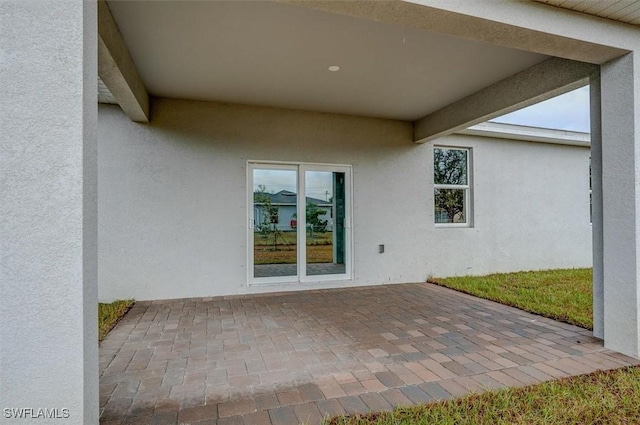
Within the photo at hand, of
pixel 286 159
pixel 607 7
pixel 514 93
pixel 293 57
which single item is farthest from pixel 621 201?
pixel 286 159

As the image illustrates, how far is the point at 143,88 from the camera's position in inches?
182

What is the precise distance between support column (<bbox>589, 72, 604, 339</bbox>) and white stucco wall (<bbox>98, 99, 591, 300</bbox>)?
3.30 metres

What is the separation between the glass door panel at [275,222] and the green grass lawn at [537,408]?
385 cm

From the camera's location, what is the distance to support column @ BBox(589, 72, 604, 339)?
10.8ft

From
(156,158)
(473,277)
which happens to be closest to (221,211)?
(156,158)

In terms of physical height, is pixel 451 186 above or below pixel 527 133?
below

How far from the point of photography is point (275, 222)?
5730 mm

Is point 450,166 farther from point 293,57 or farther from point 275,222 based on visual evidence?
point 293,57

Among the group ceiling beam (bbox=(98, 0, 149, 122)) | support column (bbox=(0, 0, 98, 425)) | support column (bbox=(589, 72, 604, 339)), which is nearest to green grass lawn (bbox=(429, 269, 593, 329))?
support column (bbox=(589, 72, 604, 339))

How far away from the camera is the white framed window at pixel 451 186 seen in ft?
22.8

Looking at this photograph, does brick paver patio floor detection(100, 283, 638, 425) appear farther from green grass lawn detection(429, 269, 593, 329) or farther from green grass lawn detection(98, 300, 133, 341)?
green grass lawn detection(429, 269, 593, 329)

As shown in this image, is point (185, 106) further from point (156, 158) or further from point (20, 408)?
point (20, 408)

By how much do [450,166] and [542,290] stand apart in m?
2.96

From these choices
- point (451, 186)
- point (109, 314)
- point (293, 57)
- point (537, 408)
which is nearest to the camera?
point (537, 408)
